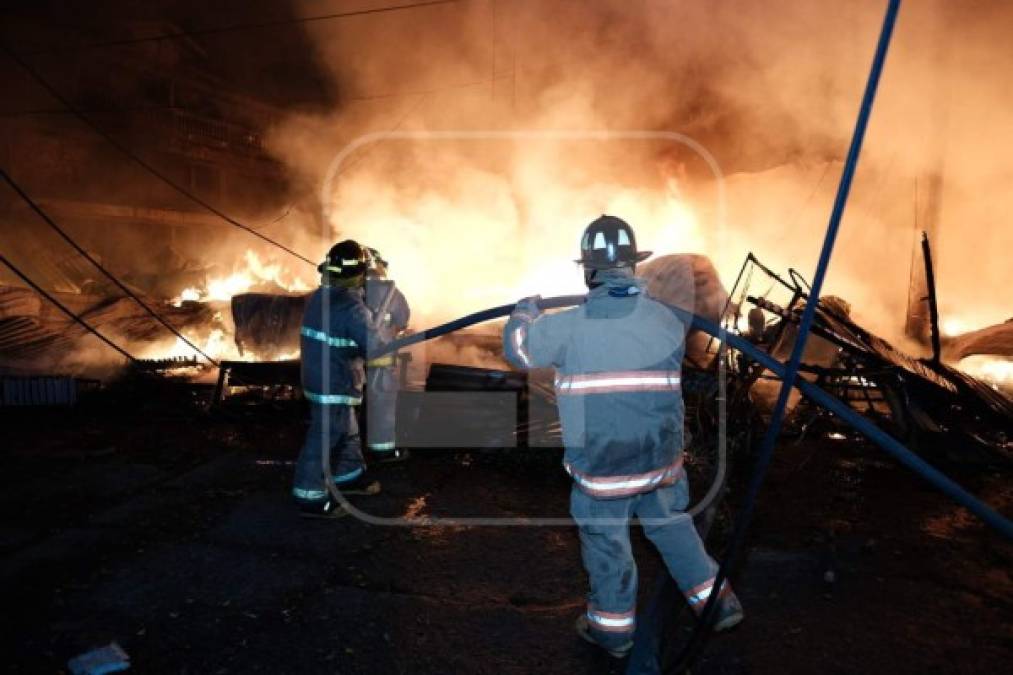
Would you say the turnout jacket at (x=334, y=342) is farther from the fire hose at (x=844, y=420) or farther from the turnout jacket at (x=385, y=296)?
the fire hose at (x=844, y=420)

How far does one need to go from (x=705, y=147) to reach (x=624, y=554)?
34.4 feet

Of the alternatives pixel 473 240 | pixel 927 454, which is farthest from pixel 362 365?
pixel 473 240

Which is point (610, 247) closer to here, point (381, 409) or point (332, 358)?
point (332, 358)

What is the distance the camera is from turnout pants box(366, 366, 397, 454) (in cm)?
537

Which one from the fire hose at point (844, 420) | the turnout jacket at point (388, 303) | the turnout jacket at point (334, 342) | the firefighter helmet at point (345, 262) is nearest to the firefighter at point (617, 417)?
the fire hose at point (844, 420)

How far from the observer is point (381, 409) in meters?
5.42

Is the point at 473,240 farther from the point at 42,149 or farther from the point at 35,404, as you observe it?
the point at 42,149

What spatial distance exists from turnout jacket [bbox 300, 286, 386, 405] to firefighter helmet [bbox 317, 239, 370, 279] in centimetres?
11

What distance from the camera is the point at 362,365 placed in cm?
443

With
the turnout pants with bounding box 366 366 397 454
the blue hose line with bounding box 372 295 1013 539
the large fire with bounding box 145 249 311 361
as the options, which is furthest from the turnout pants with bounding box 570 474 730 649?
the large fire with bounding box 145 249 311 361

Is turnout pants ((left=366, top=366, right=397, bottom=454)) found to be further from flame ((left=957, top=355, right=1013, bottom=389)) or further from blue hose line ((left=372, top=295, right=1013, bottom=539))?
flame ((left=957, top=355, right=1013, bottom=389))

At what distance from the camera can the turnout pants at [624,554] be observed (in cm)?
262

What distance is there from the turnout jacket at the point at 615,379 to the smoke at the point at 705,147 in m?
8.94

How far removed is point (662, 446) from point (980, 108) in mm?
10524
